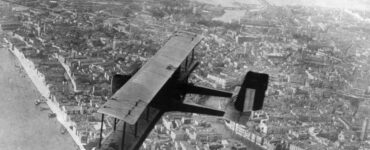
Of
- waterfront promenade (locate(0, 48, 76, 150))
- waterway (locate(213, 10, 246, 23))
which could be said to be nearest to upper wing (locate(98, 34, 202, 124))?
waterfront promenade (locate(0, 48, 76, 150))

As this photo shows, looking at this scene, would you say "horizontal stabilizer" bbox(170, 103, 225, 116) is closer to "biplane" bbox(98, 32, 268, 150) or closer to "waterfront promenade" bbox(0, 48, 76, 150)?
"biplane" bbox(98, 32, 268, 150)

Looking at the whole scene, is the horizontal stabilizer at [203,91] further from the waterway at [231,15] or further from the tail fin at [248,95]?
the waterway at [231,15]

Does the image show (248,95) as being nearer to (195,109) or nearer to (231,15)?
(195,109)

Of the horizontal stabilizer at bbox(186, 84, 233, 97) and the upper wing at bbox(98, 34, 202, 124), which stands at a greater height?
the upper wing at bbox(98, 34, 202, 124)

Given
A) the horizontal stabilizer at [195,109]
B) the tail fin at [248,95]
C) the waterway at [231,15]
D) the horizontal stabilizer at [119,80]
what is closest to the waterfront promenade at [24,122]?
the horizontal stabilizer at [119,80]

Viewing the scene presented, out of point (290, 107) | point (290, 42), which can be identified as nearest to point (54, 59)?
point (290, 107)

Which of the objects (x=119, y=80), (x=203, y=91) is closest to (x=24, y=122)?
(x=119, y=80)

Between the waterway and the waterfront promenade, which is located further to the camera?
the waterway
